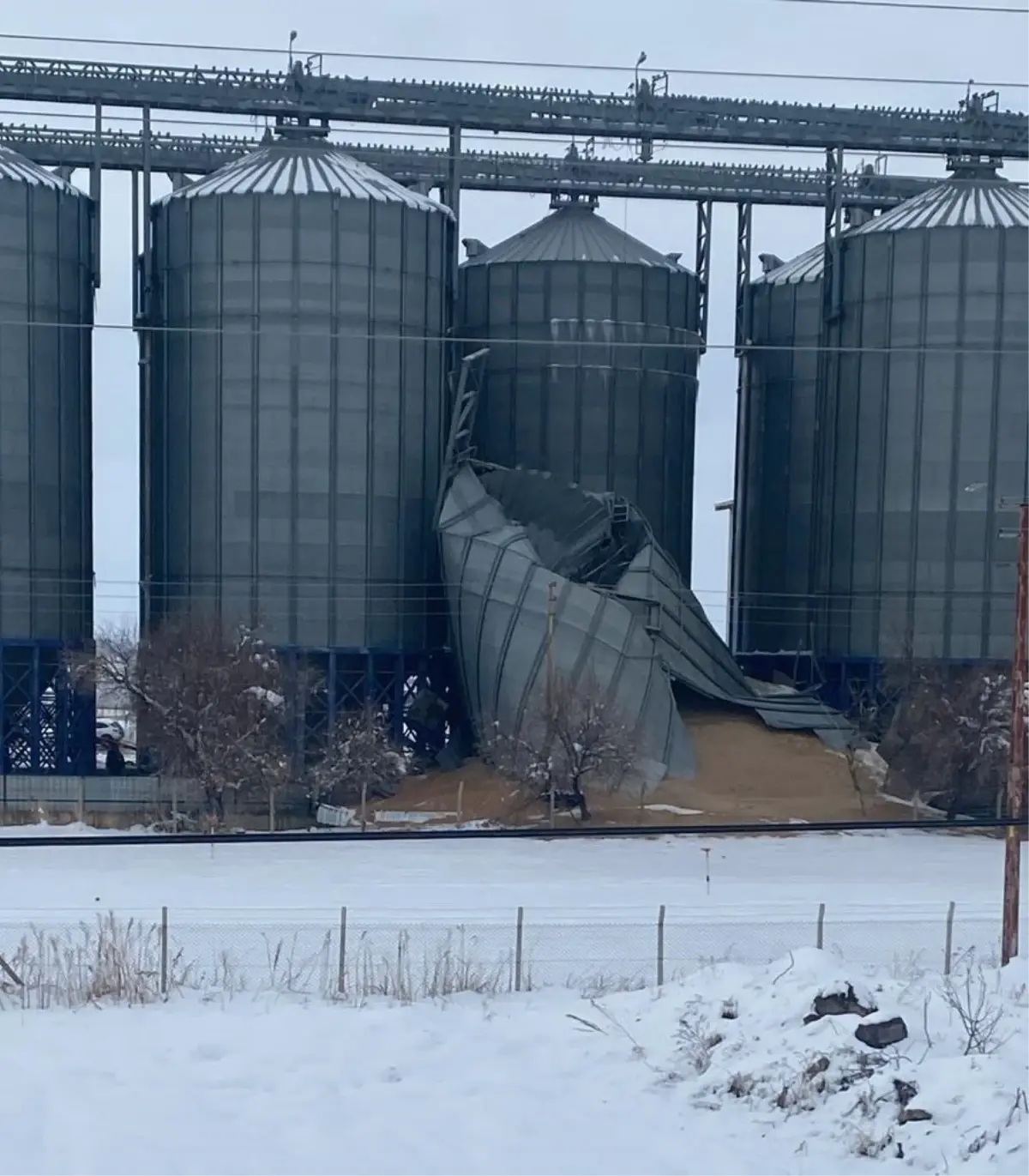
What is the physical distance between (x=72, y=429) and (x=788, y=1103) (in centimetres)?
3820

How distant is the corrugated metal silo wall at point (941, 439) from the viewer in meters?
46.8

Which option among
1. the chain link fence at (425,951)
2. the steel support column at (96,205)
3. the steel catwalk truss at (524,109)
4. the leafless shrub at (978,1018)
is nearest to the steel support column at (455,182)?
the steel catwalk truss at (524,109)

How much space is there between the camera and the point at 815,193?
53844mm

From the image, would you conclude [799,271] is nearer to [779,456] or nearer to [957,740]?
[779,456]

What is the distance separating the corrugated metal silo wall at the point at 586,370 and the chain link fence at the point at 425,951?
25.1 m

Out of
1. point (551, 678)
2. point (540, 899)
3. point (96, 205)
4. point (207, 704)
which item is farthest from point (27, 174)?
point (540, 899)

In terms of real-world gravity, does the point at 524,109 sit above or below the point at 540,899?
above

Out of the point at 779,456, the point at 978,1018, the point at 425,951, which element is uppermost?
the point at 779,456

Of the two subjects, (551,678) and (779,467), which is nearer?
(551,678)

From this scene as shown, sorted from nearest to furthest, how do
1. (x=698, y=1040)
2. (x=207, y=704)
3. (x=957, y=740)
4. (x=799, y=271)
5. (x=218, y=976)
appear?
(x=698, y=1040) < (x=218, y=976) < (x=207, y=704) < (x=957, y=740) < (x=799, y=271)

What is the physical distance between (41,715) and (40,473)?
6.97 meters

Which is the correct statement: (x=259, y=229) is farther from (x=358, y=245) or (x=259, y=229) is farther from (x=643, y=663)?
(x=643, y=663)

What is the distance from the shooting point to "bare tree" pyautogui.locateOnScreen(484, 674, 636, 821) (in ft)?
126

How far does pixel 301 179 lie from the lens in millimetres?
45719
